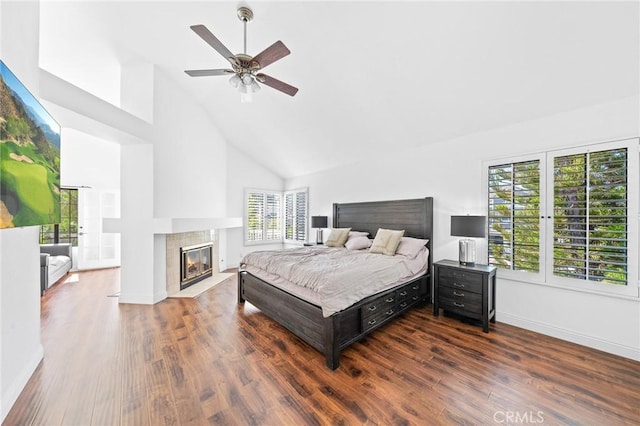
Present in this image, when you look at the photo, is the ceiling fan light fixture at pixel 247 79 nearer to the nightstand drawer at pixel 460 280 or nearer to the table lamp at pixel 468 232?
the table lamp at pixel 468 232

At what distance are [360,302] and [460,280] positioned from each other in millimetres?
1516

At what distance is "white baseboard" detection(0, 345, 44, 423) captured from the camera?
5.30 feet

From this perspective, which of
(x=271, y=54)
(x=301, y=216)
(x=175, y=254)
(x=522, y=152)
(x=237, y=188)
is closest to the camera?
(x=271, y=54)

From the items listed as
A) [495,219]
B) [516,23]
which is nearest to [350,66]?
[516,23]

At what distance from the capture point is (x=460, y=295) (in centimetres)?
307

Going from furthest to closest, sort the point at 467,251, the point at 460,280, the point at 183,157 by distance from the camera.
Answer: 1. the point at 183,157
2. the point at 467,251
3. the point at 460,280

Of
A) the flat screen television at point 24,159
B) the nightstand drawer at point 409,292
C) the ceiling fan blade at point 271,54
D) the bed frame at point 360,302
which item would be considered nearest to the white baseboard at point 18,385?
the flat screen television at point 24,159

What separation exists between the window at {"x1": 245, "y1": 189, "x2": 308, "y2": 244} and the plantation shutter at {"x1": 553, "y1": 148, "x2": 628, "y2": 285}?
189 inches

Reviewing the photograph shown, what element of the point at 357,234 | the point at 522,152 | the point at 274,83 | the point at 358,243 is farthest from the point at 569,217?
the point at 274,83

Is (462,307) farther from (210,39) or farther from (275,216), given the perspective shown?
(275,216)

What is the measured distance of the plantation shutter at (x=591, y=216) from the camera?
2.37m

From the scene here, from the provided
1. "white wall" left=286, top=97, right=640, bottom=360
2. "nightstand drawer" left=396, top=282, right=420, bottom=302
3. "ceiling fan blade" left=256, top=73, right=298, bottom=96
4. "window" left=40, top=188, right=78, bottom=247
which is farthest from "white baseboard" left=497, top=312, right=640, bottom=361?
"window" left=40, top=188, right=78, bottom=247

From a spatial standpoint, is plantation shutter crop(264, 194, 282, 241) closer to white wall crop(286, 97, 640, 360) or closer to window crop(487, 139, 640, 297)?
white wall crop(286, 97, 640, 360)

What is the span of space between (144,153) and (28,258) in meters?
2.11
